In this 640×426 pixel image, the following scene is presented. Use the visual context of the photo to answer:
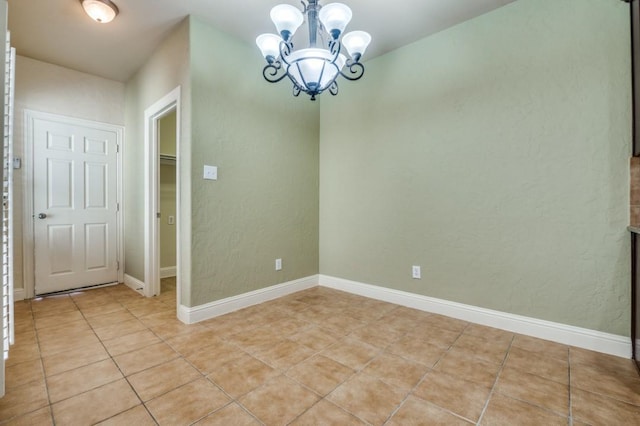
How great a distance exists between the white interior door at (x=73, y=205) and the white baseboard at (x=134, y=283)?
0.21 metres

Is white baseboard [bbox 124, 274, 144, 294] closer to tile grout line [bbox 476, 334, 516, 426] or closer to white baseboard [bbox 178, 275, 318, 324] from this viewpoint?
white baseboard [bbox 178, 275, 318, 324]

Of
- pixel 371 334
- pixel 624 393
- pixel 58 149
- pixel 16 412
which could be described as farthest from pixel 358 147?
pixel 58 149

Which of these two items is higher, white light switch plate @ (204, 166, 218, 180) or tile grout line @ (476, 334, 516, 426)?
white light switch plate @ (204, 166, 218, 180)

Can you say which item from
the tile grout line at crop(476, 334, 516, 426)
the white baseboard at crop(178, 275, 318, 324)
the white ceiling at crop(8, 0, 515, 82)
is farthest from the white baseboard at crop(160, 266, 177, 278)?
the tile grout line at crop(476, 334, 516, 426)

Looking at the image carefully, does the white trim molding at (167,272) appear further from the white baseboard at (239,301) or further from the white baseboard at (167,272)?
the white baseboard at (239,301)

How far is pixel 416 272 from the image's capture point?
9.94 feet

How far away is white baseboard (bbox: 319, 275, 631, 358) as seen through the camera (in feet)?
6.93

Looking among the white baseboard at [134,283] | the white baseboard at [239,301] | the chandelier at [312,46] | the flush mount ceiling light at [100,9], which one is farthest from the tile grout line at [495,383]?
the flush mount ceiling light at [100,9]

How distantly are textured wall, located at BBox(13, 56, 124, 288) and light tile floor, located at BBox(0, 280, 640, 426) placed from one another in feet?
4.82

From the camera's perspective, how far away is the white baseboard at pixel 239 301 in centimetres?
267

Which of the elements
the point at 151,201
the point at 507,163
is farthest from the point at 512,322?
the point at 151,201

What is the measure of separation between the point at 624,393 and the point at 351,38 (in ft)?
8.84

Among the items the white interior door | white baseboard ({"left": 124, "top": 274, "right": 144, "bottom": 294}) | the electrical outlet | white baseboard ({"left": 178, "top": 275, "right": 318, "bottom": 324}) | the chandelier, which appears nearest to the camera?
the chandelier

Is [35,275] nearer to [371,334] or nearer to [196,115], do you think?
[196,115]
